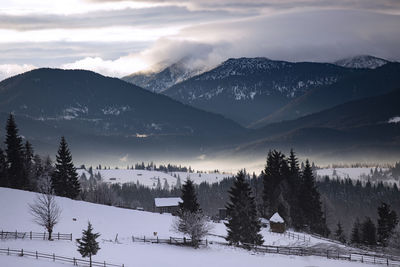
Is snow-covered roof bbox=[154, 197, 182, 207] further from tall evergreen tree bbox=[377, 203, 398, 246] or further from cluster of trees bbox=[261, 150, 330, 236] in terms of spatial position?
tall evergreen tree bbox=[377, 203, 398, 246]

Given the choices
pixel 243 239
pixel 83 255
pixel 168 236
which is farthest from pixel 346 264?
pixel 83 255

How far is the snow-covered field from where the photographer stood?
8588cm

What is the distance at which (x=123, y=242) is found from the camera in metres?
97.5

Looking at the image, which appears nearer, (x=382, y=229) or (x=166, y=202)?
(x=382, y=229)

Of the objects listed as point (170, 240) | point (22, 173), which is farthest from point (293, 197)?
point (22, 173)

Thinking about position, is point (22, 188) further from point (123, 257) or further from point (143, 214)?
point (123, 257)

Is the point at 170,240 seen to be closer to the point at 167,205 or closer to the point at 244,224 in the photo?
the point at 244,224

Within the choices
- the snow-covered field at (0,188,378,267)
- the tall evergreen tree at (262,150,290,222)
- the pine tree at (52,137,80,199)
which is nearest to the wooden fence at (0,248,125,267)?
the snow-covered field at (0,188,378,267)

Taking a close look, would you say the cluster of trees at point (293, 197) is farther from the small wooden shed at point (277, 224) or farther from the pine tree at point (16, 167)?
the pine tree at point (16, 167)

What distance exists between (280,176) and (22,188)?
59352mm

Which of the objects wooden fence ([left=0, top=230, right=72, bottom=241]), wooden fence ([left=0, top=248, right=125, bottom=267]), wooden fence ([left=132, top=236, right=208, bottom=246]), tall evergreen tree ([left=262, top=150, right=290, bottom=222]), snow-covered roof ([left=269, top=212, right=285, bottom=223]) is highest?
tall evergreen tree ([left=262, top=150, right=290, bottom=222])

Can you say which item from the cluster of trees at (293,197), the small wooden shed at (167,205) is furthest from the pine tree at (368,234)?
the small wooden shed at (167,205)

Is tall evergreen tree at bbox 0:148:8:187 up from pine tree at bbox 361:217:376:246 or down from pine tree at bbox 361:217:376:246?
up

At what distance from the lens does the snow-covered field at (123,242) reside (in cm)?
8588
